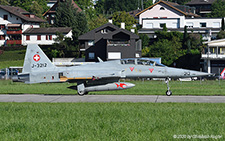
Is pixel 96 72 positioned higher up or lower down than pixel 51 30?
lower down

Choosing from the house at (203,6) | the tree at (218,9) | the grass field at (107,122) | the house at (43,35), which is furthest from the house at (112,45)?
the house at (203,6)

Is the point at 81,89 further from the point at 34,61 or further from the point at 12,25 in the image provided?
the point at 12,25

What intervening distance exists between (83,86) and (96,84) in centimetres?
92

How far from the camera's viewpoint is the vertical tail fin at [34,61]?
81.3ft

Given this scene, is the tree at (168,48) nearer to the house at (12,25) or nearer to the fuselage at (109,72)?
the house at (12,25)

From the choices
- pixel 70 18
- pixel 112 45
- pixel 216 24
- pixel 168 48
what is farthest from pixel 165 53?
pixel 70 18

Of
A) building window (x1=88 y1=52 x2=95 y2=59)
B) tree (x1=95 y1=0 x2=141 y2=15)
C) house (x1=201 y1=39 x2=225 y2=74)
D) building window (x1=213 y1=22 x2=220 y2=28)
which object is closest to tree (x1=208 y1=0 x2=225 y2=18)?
building window (x1=213 y1=22 x2=220 y2=28)

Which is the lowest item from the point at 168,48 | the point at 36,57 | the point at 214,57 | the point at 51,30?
the point at 214,57

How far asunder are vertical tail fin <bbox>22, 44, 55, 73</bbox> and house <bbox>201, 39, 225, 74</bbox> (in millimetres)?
42885

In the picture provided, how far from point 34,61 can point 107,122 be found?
11.9 meters

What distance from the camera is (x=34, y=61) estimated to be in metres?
24.8

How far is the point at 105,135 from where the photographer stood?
12203 mm

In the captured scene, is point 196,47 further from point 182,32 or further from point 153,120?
point 153,120

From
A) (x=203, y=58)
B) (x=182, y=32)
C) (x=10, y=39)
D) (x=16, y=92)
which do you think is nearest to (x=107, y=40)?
(x=203, y=58)
